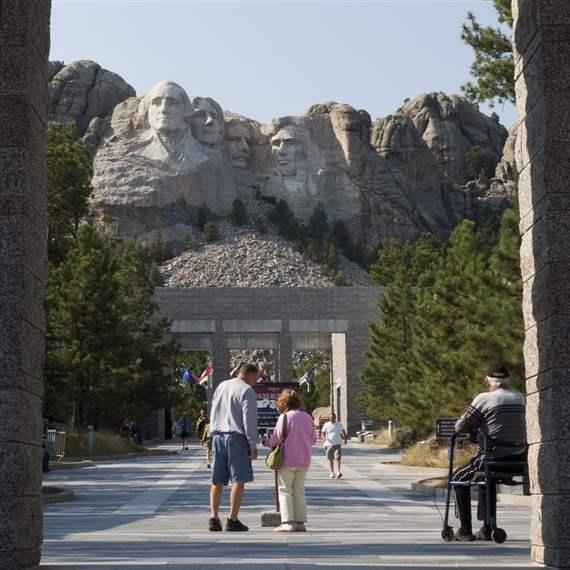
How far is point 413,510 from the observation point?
16891 mm

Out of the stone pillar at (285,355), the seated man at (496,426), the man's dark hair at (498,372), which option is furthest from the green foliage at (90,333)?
the seated man at (496,426)

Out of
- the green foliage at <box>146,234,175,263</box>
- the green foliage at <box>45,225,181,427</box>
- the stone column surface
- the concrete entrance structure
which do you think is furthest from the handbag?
the green foliage at <box>146,234,175,263</box>

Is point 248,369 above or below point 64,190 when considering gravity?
below

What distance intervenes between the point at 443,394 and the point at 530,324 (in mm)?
26310

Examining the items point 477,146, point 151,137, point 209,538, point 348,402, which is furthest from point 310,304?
point 477,146

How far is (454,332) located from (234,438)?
2741 centimetres

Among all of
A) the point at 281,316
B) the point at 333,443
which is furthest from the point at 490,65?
the point at 281,316

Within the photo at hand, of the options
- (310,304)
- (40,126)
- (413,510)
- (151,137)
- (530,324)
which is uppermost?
(151,137)

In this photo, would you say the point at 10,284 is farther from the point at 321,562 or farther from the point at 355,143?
the point at 355,143

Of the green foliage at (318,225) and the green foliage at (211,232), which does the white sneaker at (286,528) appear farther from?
the green foliage at (318,225)

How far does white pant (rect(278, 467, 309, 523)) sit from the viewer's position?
12.4m

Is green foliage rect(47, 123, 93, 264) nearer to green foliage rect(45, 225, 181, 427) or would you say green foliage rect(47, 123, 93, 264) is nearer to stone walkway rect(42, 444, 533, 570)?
stone walkway rect(42, 444, 533, 570)

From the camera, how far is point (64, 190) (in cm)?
2559

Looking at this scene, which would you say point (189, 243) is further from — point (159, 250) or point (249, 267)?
point (249, 267)
